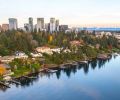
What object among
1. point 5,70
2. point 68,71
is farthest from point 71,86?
point 68,71

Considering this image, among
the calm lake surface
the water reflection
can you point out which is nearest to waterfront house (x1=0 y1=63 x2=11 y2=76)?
the water reflection

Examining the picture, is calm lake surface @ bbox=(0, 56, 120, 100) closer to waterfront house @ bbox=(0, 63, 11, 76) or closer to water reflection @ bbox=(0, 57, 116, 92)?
water reflection @ bbox=(0, 57, 116, 92)

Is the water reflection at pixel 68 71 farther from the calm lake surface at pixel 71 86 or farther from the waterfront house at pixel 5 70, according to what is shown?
the waterfront house at pixel 5 70

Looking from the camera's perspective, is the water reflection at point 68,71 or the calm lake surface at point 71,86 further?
the water reflection at point 68,71

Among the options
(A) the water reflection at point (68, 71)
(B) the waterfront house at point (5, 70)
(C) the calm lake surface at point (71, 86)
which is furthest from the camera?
(B) the waterfront house at point (5, 70)

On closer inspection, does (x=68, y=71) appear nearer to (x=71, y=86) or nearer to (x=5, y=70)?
(x=71, y=86)

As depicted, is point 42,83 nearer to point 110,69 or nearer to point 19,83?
point 19,83

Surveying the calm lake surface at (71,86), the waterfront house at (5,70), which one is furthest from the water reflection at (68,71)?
the waterfront house at (5,70)

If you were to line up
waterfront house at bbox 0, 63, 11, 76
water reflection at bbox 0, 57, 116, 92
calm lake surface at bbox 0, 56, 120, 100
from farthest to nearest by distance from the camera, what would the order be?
1. waterfront house at bbox 0, 63, 11, 76
2. water reflection at bbox 0, 57, 116, 92
3. calm lake surface at bbox 0, 56, 120, 100

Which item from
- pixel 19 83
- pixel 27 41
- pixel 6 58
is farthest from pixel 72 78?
pixel 27 41
